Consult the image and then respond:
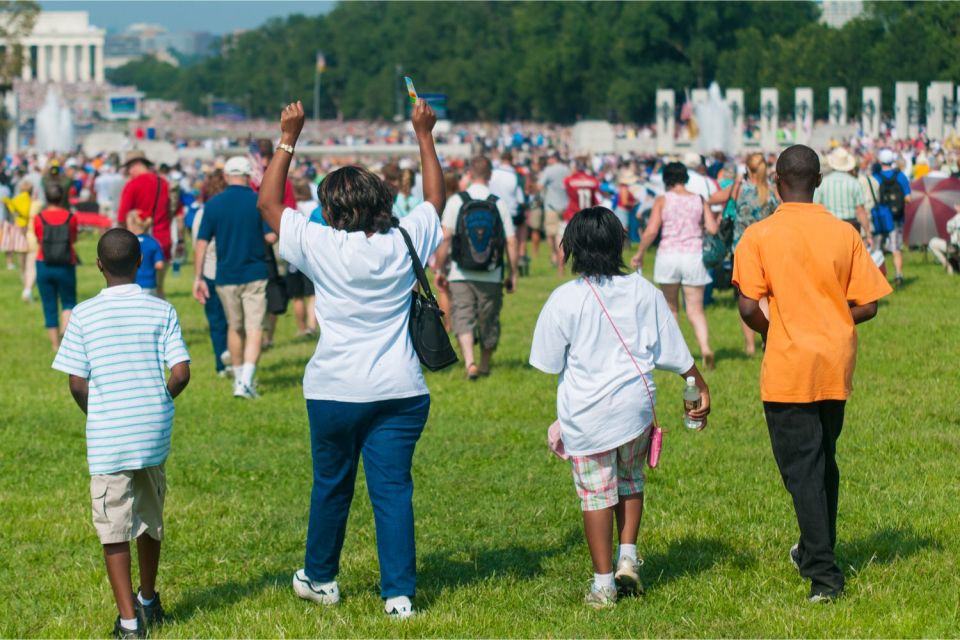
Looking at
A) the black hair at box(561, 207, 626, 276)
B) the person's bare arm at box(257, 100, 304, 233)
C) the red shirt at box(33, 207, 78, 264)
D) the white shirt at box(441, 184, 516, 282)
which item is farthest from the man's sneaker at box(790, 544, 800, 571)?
the red shirt at box(33, 207, 78, 264)

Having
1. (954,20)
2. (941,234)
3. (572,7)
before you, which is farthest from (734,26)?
(941,234)

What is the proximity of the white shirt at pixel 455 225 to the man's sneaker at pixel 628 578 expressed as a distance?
239 inches

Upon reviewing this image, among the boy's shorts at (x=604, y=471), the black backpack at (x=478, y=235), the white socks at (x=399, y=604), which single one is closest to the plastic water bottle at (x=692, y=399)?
the boy's shorts at (x=604, y=471)

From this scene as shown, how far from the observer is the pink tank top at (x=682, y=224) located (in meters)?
12.5

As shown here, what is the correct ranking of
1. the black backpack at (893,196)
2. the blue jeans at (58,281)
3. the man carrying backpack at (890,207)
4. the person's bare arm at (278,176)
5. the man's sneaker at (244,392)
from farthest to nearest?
the black backpack at (893,196), the man carrying backpack at (890,207), the blue jeans at (58,281), the man's sneaker at (244,392), the person's bare arm at (278,176)

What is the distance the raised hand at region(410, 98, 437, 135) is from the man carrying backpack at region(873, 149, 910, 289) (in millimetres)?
13095

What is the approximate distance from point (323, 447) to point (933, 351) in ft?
28.0

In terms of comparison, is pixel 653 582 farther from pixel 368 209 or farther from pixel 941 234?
pixel 941 234

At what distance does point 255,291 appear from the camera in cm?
1189

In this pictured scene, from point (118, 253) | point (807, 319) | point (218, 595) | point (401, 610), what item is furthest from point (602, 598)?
point (118, 253)

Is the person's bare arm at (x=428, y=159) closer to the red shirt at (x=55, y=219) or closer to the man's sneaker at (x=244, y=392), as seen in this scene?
the man's sneaker at (x=244, y=392)

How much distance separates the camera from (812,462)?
6012 millimetres

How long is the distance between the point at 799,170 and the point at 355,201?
65.3 inches

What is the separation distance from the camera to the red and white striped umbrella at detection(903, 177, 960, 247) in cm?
2088
